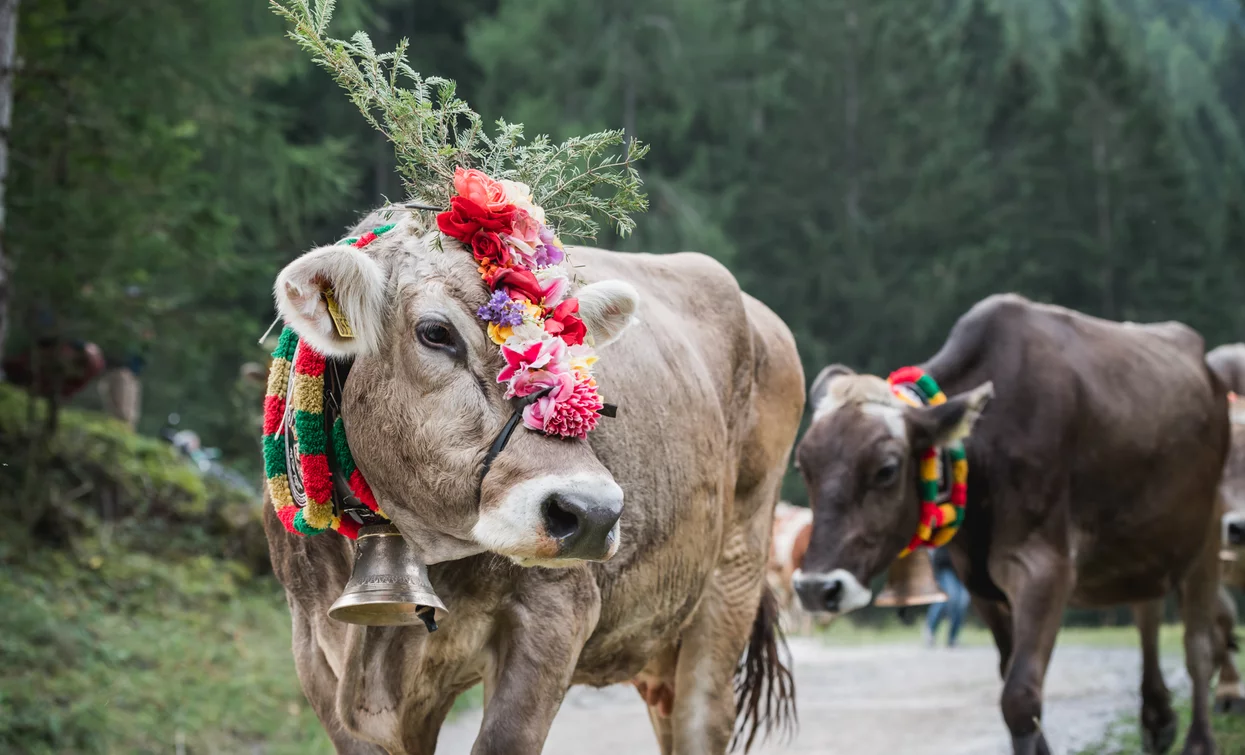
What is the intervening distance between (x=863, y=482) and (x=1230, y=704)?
400 cm

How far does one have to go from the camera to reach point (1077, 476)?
7590mm

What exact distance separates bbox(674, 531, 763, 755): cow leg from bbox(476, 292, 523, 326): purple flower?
2.14 meters

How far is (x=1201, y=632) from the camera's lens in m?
8.34

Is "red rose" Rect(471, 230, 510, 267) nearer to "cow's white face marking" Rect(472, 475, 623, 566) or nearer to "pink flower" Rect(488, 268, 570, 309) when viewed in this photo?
"pink flower" Rect(488, 268, 570, 309)

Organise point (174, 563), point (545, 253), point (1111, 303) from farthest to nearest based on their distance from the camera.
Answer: point (1111, 303)
point (174, 563)
point (545, 253)

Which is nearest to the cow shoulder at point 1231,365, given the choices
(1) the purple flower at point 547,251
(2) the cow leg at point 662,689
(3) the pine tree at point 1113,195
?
(2) the cow leg at point 662,689

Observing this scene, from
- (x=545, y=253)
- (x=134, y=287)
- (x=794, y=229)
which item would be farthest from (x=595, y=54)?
(x=545, y=253)

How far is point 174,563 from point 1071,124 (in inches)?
1159

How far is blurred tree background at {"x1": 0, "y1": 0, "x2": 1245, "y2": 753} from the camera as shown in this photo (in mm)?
9945

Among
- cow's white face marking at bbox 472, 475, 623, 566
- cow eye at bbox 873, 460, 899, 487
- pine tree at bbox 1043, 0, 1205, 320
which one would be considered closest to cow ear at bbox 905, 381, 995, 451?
cow eye at bbox 873, 460, 899, 487

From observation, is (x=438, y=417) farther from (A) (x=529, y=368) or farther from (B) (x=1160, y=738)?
(B) (x=1160, y=738)

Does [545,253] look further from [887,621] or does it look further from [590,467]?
[887,621]

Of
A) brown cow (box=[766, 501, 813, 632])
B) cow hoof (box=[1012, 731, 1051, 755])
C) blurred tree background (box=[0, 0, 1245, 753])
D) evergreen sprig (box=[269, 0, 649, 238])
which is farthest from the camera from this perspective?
brown cow (box=[766, 501, 813, 632])

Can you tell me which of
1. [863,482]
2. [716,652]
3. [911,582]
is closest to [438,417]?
[716,652]
